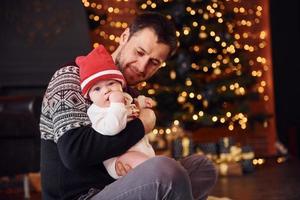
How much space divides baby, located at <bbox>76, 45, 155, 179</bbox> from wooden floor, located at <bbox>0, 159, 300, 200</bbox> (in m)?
1.43

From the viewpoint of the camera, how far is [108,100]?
4.70 feet

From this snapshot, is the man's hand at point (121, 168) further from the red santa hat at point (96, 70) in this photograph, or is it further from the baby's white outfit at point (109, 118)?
the red santa hat at point (96, 70)

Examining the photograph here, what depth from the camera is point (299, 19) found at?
16.2 ft

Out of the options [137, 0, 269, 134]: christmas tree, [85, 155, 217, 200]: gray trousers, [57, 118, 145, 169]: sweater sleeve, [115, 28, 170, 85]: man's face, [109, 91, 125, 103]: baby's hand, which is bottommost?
[137, 0, 269, 134]: christmas tree

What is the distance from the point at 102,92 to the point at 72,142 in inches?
6.5

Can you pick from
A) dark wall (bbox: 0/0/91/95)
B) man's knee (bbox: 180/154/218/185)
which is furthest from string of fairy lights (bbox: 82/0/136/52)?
man's knee (bbox: 180/154/218/185)

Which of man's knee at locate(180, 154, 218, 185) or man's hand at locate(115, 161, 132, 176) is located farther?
man's knee at locate(180, 154, 218, 185)

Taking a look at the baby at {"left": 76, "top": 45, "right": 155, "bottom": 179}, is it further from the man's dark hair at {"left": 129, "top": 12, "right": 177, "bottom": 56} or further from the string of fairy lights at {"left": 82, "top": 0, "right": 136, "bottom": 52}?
the string of fairy lights at {"left": 82, "top": 0, "right": 136, "bottom": 52}

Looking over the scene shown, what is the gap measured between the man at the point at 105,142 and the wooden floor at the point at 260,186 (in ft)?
4.66

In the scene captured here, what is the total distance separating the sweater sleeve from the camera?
1367 millimetres

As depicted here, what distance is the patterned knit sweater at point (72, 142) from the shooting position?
1.38 meters

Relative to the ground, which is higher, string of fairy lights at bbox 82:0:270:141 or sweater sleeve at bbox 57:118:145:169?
sweater sleeve at bbox 57:118:145:169

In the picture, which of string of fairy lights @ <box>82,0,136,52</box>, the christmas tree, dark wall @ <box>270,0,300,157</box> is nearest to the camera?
the christmas tree

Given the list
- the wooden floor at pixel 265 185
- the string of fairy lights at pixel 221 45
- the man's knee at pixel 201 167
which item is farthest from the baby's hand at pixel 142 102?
the string of fairy lights at pixel 221 45
